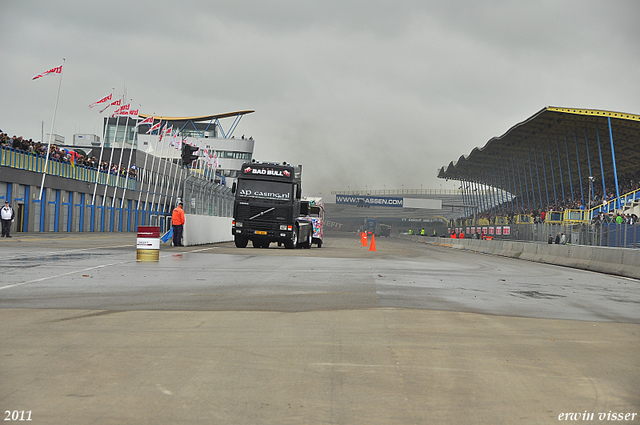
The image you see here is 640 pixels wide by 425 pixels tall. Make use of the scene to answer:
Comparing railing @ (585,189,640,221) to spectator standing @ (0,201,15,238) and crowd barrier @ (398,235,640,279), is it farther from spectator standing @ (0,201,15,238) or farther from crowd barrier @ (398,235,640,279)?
spectator standing @ (0,201,15,238)

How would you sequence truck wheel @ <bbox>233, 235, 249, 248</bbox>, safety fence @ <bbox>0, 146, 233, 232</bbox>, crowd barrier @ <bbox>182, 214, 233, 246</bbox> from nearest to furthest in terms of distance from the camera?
crowd barrier @ <bbox>182, 214, 233, 246</bbox> → truck wheel @ <bbox>233, 235, 249, 248</bbox> → safety fence @ <bbox>0, 146, 233, 232</bbox>

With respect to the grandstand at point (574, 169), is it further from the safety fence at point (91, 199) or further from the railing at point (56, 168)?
the railing at point (56, 168)

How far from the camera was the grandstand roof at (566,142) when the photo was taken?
169 ft

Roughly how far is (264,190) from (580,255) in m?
13.1

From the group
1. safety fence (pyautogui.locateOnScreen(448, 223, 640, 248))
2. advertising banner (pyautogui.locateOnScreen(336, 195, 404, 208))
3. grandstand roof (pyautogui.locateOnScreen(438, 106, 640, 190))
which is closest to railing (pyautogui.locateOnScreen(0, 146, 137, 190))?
safety fence (pyautogui.locateOnScreen(448, 223, 640, 248))

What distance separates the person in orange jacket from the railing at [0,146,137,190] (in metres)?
17.9

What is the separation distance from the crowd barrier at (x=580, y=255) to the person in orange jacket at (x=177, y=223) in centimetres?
1502

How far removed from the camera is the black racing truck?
29703mm

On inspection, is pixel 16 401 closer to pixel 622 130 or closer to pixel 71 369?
pixel 71 369

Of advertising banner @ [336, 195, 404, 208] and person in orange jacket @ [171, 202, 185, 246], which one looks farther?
advertising banner @ [336, 195, 404, 208]

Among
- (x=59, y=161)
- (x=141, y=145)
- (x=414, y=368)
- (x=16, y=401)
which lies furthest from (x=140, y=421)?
(x=141, y=145)

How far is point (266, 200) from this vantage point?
1171 inches

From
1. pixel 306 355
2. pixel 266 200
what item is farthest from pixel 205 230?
pixel 306 355

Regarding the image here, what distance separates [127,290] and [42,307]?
2.32m
